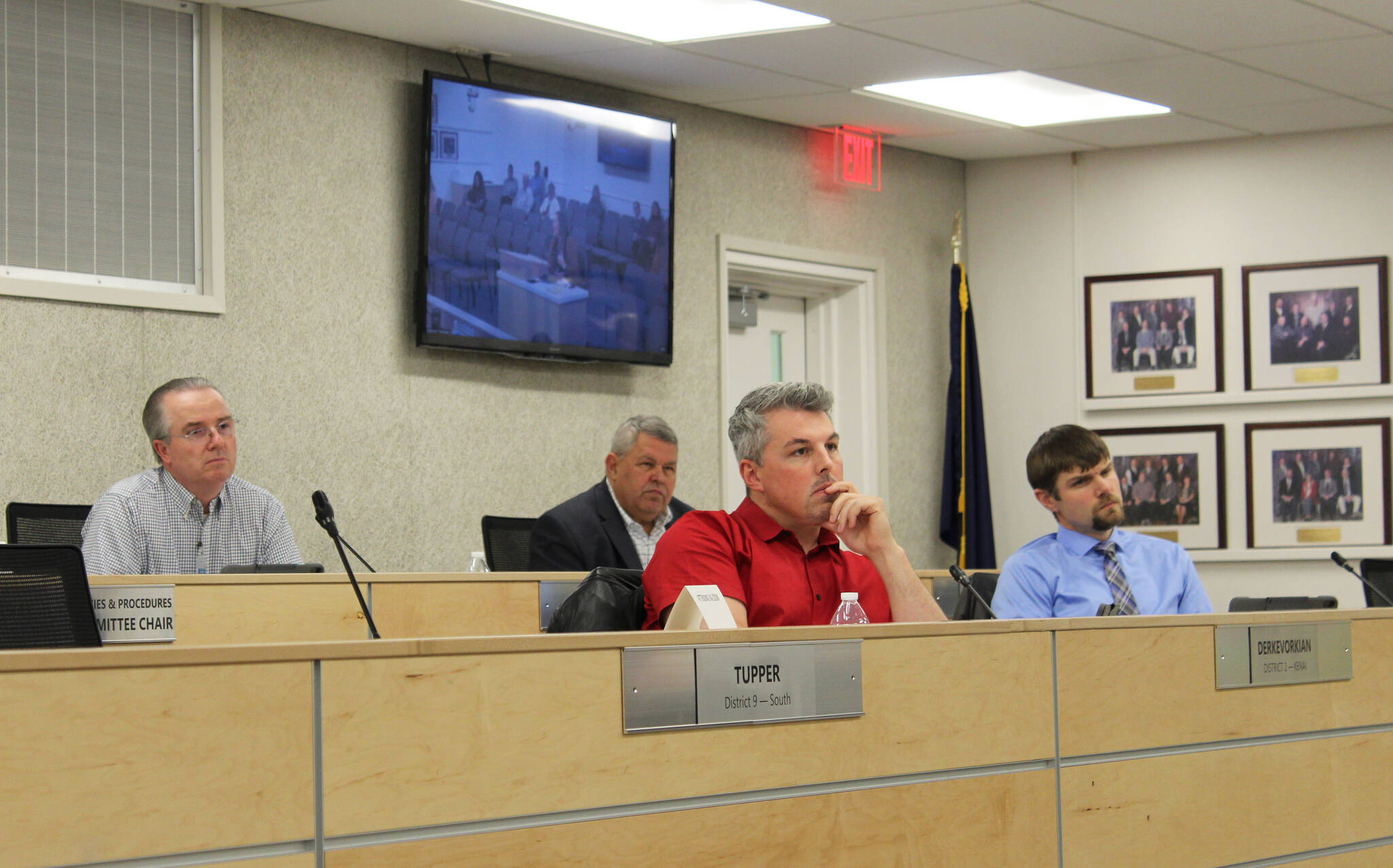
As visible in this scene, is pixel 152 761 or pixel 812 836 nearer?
pixel 152 761

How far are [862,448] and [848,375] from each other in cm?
33

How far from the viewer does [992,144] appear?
6566mm

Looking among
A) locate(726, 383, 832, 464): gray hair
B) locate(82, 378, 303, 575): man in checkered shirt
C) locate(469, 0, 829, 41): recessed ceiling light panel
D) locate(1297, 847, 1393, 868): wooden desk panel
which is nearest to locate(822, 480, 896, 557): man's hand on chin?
locate(726, 383, 832, 464): gray hair

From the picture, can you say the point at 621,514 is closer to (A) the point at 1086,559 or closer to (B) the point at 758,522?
(A) the point at 1086,559

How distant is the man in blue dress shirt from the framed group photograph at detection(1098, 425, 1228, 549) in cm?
313

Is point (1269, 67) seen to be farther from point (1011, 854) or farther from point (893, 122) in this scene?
point (1011, 854)

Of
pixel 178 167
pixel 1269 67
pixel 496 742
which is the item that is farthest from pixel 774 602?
pixel 1269 67

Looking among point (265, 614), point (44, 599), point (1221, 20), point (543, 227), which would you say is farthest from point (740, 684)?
point (1221, 20)

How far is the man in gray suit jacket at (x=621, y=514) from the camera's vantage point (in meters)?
4.25

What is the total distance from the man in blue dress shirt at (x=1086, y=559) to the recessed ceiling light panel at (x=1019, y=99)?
2.63 m

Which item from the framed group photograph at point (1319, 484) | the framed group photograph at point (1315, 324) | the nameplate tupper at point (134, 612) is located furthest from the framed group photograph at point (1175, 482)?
the nameplate tupper at point (134, 612)

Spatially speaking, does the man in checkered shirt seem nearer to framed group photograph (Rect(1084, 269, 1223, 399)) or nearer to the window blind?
the window blind

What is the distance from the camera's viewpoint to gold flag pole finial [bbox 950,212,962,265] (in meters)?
6.81

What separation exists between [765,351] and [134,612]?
4037mm
